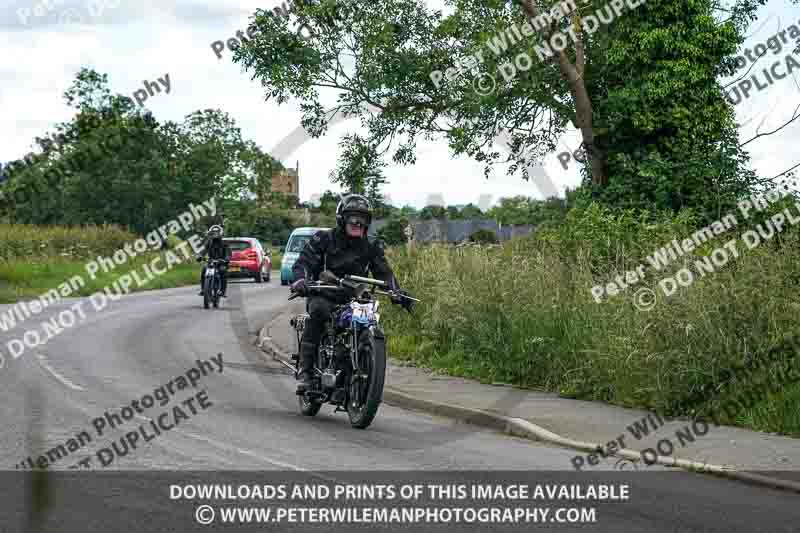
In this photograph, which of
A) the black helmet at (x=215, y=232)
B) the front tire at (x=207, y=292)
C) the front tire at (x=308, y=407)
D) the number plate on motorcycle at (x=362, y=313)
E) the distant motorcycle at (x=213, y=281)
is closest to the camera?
the number plate on motorcycle at (x=362, y=313)

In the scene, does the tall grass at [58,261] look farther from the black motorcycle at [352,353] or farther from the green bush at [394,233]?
the black motorcycle at [352,353]

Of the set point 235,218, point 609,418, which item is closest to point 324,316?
point 609,418

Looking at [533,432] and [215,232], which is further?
[215,232]

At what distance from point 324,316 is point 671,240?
696cm

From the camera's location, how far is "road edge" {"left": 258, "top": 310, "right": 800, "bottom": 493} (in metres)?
8.44

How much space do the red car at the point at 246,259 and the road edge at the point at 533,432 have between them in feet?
93.2

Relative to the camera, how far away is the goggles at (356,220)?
11.3 meters

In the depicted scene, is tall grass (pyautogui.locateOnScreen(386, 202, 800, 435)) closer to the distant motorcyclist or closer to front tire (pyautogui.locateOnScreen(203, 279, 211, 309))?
the distant motorcyclist

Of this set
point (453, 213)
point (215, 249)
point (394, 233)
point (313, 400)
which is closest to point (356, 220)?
point (313, 400)

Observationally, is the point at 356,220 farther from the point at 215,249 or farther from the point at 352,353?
the point at 215,249

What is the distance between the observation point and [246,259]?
42.4 m

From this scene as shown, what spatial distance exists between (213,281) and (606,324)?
55.5 feet

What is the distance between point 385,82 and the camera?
88.0 feet

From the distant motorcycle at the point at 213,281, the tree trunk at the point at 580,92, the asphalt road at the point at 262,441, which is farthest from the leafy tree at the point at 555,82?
the asphalt road at the point at 262,441
